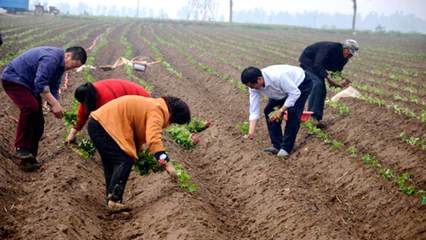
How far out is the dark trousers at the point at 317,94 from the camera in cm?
775

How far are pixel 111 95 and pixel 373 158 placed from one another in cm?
362

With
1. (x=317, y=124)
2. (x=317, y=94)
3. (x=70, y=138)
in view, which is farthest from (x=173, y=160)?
(x=317, y=124)

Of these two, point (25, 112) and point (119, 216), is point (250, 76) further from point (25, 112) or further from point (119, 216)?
point (25, 112)

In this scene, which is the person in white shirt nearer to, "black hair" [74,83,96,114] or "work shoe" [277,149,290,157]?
"work shoe" [277,149,290,157]

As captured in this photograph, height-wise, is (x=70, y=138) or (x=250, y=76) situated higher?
(x=250, y=76)

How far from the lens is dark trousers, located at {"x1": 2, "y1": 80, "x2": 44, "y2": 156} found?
5.41m

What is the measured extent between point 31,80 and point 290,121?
11.4ft

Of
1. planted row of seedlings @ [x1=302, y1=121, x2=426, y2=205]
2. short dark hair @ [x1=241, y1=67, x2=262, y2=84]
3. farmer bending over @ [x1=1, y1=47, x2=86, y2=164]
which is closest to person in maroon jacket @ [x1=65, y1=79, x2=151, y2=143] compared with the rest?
farmer bending over @ [x1=1, y1=47, x2=86, y2=164]

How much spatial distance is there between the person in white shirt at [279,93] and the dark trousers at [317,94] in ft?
3.55

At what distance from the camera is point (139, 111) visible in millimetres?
4184

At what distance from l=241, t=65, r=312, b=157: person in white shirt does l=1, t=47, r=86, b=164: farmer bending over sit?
7.09 feet

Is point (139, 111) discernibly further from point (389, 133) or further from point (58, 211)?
point (389, 133)

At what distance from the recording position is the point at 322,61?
24.7ft

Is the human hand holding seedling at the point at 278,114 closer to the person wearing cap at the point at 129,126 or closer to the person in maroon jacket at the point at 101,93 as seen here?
the person in maroon jacket at the point at 101,93
